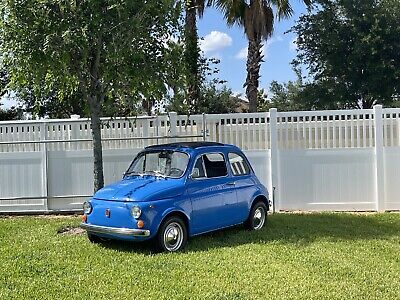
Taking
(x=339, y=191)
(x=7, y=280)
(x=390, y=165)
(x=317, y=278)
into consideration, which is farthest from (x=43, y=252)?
(x=390, y=165)

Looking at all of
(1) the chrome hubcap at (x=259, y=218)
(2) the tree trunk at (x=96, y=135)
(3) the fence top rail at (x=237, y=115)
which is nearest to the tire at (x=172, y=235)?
(1) the chrome hubcap at (x=259, y=218)

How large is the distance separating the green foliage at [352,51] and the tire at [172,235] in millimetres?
16011

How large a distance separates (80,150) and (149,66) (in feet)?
10.4

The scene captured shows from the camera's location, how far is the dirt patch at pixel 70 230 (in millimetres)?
9039

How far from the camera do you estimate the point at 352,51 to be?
846 inches

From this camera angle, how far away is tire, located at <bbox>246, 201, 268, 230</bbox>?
8.84m

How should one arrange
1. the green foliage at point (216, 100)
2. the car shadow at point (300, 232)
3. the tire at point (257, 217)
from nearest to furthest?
the car shadow at point (300, 232) < the tire at point (257, 217) < the green foliage at point (216, 100)

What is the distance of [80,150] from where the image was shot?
11344mm

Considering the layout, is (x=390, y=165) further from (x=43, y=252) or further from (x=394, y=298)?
(x=43, y=252)

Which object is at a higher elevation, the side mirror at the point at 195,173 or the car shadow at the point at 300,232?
the side mirror at the point at 195,173

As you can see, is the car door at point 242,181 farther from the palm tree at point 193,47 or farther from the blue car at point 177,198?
the palm tree at point 193,47

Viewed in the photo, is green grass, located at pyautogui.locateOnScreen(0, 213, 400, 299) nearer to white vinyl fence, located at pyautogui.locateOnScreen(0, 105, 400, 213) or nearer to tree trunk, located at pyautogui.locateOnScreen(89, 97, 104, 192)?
tree trunk, located at pyautogui.locateOnScreen(89, 97, 104, 192)

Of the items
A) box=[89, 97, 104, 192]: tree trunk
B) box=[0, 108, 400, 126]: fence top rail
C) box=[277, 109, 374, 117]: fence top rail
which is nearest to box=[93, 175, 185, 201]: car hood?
box=[89, 97, 104, 192]: tree trunk

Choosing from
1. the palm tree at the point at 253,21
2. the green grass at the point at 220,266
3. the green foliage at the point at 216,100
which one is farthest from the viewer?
the green foliage at the point at 216,100
